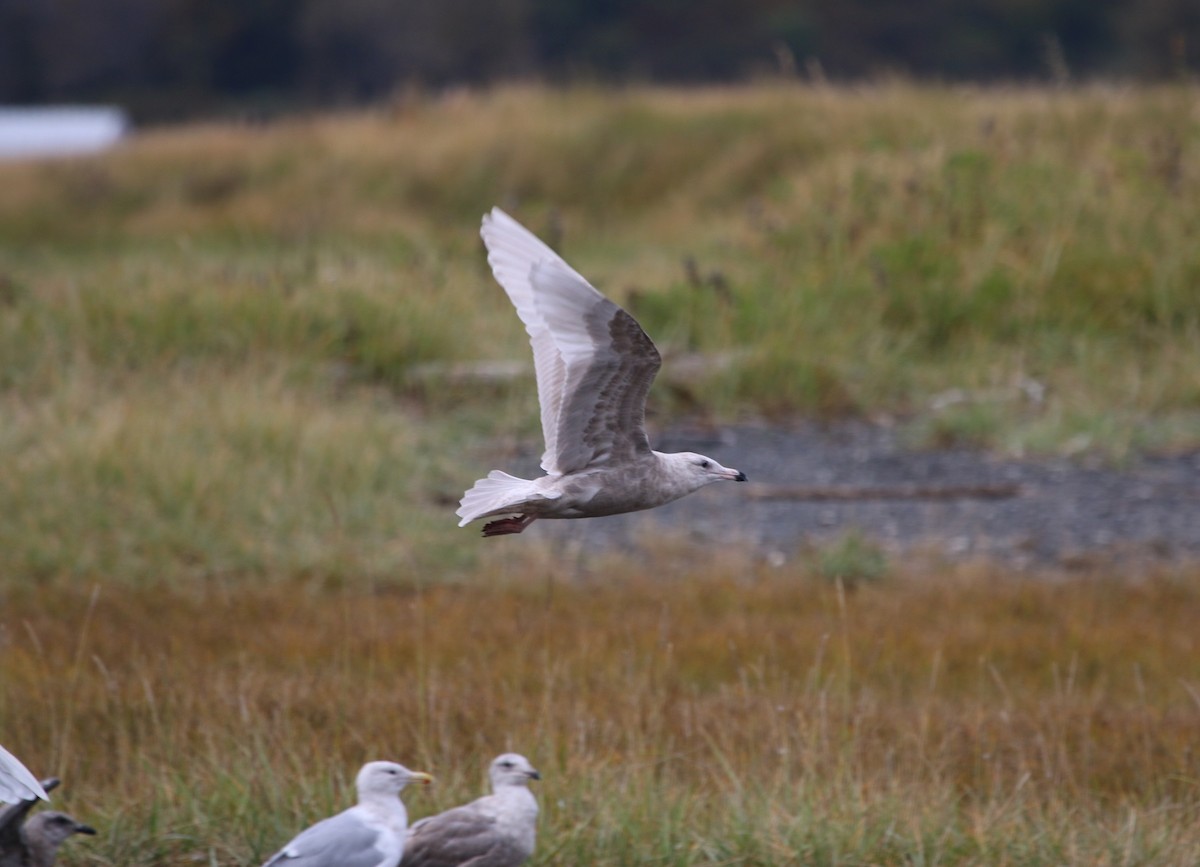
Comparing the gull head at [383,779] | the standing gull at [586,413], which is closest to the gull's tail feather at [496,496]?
the standing gull at [586,413]

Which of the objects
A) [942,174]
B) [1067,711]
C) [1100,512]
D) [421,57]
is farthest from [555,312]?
[421,57]

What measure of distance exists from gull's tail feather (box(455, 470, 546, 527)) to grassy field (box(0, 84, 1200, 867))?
937 millimetres

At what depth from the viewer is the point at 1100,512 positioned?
7.51 m

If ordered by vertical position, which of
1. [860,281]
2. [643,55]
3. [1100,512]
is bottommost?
[1100,512]

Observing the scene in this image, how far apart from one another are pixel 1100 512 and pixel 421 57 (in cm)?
2768

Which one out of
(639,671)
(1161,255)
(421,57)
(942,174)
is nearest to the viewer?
(639,671)

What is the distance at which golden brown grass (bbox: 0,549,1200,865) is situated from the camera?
13.0ft

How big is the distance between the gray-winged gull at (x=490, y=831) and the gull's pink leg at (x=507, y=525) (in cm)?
54

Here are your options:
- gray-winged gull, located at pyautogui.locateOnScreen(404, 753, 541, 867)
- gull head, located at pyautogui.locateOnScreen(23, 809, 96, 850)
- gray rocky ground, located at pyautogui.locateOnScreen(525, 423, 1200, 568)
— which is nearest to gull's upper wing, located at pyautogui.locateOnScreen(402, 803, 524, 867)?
gray-winged gull, located at pyautogui.locateOnScreen(404, 753, 541, 867)

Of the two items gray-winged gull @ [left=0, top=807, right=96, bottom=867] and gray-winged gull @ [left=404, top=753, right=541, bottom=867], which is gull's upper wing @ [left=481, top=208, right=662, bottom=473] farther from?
gray-winged gull @ [left=0, top=807, right=96, bottom=867]

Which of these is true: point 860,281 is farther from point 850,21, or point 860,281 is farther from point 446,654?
point 850,21

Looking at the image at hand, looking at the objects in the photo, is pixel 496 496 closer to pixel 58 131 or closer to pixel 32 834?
pixel 32 834

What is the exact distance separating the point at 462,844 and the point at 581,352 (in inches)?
41.2

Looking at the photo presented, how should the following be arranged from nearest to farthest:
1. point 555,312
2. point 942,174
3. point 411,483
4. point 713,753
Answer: point 555,312, point 713,753, point 411,483, point 942,174
